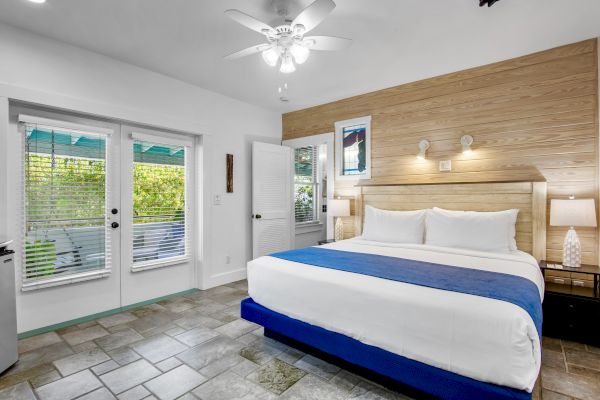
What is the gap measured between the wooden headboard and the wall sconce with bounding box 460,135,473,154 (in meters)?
0.39

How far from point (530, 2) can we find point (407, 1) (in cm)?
93

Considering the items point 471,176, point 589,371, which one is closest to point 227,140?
point 471,176

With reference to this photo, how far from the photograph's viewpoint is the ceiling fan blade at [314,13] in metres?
1.92

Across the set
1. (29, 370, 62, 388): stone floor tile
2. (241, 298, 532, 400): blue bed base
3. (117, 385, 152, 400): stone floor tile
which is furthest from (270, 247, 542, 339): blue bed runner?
(29, 370, 62, 388): stone floor tile

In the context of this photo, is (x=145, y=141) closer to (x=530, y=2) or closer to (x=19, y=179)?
(x=19, y=179)

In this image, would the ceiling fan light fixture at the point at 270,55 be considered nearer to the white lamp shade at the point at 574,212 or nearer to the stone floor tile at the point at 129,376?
the stone floor tile at the point at 129,376

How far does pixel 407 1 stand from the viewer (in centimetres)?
235

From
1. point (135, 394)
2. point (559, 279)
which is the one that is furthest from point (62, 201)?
point (559, 279)

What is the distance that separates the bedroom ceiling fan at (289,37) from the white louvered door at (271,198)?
220 centimetres

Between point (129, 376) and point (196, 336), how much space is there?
0.66 m

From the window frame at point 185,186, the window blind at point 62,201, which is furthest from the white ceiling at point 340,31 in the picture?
the window blind at point 62,201

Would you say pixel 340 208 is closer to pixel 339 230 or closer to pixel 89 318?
pixel 339 230

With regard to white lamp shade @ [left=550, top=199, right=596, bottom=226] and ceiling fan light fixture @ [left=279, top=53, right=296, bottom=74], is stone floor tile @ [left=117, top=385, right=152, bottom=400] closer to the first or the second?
ceiling fan light fixture @ [left=279, top=53, right=296, bottom=74]

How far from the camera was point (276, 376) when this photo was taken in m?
2.16
